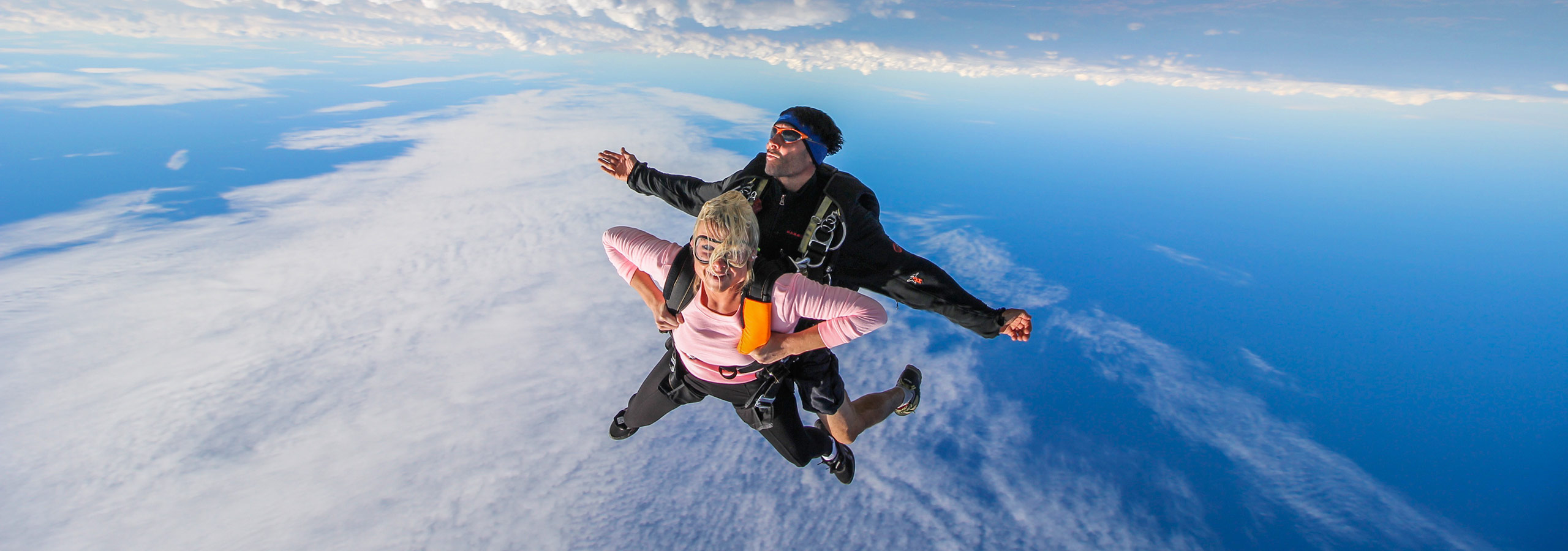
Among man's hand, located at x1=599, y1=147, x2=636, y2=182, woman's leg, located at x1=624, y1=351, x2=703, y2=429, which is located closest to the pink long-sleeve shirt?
woman's leg, located at x1=624, y1=351, x2=703, y2=429

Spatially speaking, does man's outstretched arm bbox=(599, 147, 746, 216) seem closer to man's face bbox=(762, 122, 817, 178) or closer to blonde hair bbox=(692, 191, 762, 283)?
man's face bbox=(762, 122, 817, 178)

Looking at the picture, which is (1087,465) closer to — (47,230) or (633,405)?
(633,405)

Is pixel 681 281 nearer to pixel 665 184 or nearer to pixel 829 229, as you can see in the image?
pixel 829 229

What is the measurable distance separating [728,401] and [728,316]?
2.44ft

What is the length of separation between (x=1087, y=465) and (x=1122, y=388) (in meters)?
6.63

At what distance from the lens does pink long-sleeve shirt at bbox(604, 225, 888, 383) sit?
1672mm

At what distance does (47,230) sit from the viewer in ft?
111

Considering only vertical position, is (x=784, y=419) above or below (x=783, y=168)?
below

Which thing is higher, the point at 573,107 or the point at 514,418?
the point at 573,107

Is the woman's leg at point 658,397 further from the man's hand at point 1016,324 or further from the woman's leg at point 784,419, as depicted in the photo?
the man's hand at point 1016,324

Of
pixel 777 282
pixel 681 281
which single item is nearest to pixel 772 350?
pixel 777 282

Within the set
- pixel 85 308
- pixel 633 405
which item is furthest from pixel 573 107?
pixel 633 405

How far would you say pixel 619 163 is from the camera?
8.24 ft

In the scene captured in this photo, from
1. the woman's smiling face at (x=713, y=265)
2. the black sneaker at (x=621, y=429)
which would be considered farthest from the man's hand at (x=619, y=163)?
the black sneaker at (x=621, y=429)
